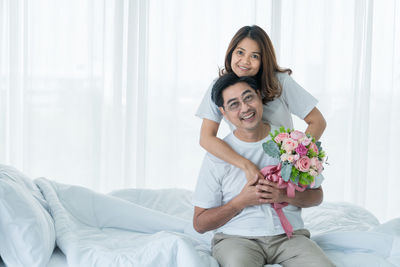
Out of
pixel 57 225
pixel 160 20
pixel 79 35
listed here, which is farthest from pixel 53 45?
pixel 57 225

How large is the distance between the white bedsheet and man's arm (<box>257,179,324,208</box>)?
27cm

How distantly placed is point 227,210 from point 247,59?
672mm

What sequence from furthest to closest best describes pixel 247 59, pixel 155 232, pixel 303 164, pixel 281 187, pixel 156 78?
1. pixel 156 78
2. pixel 155 232
3. pixel 247 59
4. pixel 281 187
5. pixel 303 164

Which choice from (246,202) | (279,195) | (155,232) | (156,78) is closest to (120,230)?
(155,232)

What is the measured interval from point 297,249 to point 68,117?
2.64 m

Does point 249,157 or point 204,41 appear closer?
point 249,157

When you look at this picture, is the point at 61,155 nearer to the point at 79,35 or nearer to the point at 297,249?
the point at 79,35

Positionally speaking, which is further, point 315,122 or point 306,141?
point 315,122

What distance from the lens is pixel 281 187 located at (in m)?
1.83

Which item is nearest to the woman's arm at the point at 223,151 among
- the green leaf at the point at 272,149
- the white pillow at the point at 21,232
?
the green leaf at the point at 272,149

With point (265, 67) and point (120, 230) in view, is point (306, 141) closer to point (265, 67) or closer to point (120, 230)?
point (265, 67)

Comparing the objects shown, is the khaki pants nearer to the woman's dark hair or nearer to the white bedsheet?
the white bedsheet

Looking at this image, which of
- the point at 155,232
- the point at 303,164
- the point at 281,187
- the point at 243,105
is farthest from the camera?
the point at 155,232

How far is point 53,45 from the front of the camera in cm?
394
